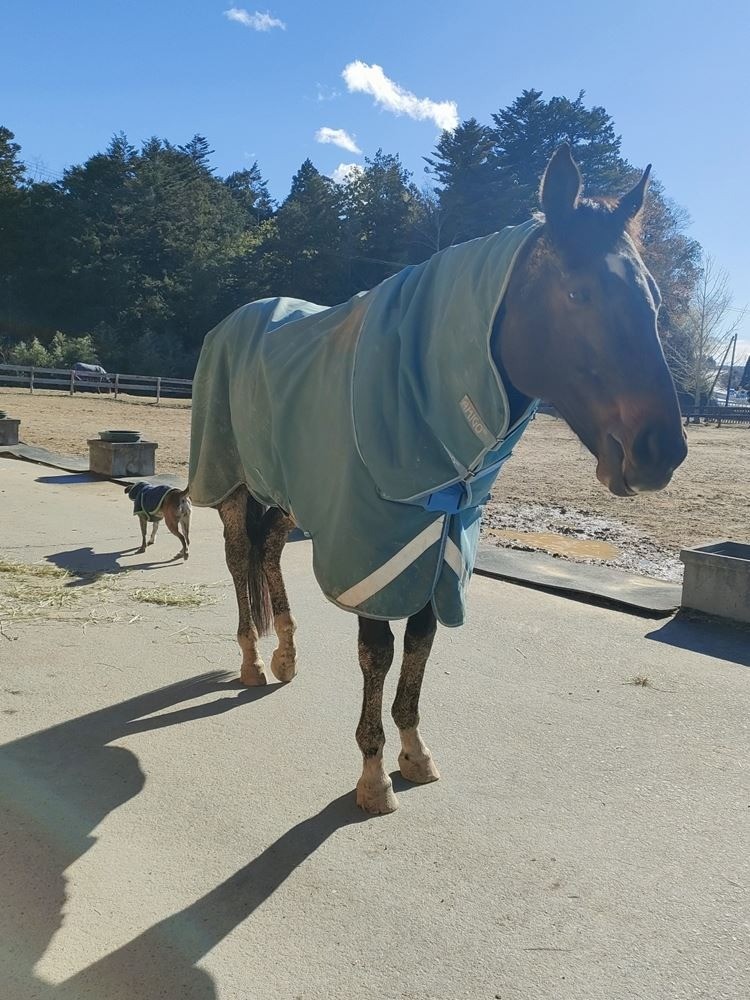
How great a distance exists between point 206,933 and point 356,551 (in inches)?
41.5

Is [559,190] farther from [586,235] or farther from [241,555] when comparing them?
[241,555]

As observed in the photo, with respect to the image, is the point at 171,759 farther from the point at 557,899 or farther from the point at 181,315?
the point at 181,315

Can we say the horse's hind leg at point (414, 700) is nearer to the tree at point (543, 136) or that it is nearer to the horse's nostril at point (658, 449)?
the horse's nostril at point (658, 449)

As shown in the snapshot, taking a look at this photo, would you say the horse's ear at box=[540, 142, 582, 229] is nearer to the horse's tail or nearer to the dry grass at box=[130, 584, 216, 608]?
the horse's tail

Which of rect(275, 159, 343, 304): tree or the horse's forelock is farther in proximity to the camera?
rect(275, 159, 343, 304): tree

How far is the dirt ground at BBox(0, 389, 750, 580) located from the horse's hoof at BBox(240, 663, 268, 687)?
1.73 m

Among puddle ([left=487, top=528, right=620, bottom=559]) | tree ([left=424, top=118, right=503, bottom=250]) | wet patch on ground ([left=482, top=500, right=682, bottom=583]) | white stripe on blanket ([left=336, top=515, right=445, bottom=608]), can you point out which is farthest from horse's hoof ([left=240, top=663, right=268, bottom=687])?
tree ([left=424, top=118, right=503, bottom=250])

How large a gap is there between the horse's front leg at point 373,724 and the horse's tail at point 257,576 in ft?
3.58

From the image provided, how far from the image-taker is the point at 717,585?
4.27 metres

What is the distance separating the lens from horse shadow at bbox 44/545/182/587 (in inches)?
193

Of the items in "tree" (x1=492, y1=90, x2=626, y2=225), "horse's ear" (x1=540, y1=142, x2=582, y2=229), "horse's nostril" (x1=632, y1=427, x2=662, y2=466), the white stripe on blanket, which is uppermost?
"tree" (x1=492, y1=90, x2=626, y2=225)

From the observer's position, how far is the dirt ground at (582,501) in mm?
6633

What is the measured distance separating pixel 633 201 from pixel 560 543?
201 inches

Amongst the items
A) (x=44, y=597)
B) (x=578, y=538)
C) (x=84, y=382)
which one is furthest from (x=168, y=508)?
(x=84, y=382)
